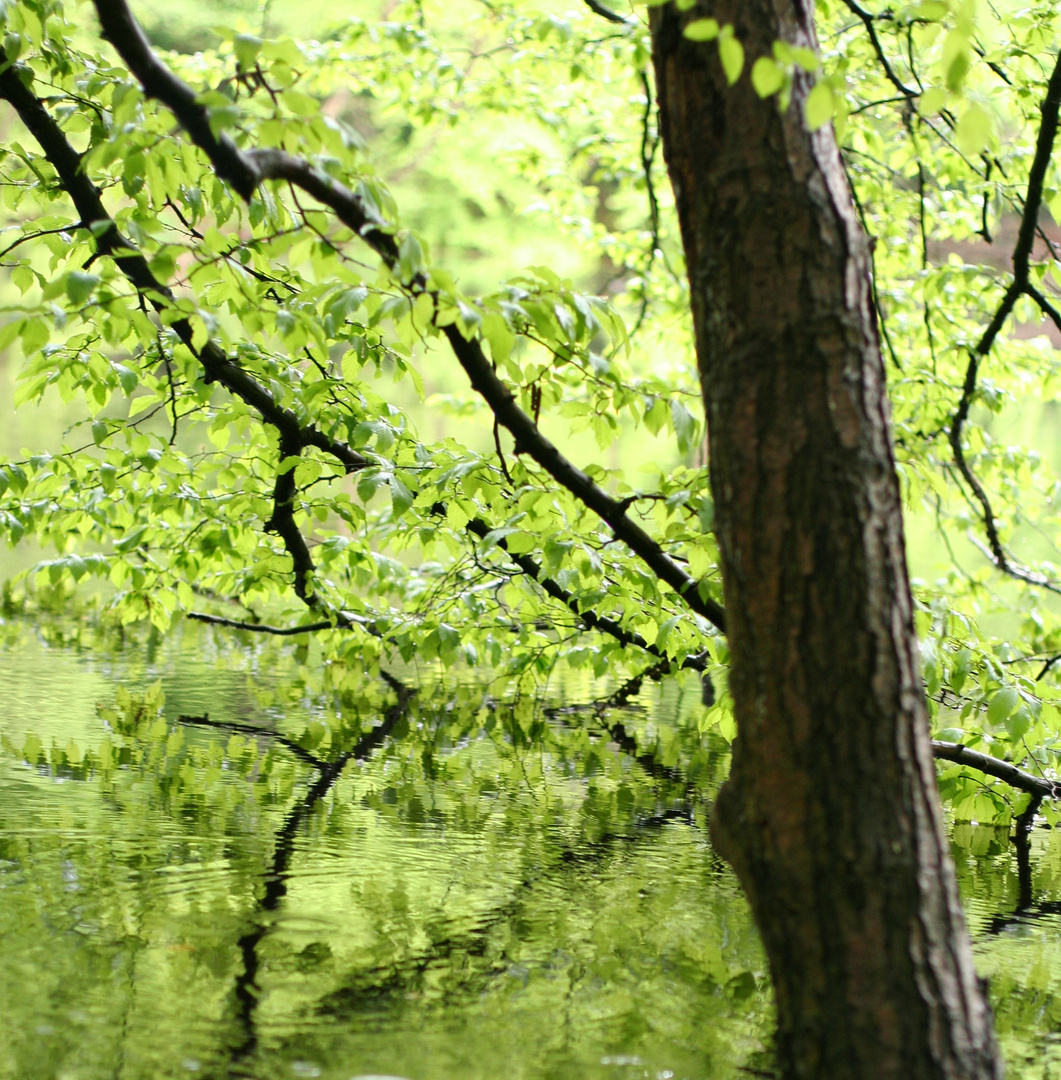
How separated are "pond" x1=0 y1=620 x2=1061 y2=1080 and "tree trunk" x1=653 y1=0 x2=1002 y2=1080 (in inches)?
23.1

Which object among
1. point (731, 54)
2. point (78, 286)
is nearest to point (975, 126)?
point (731, 54)

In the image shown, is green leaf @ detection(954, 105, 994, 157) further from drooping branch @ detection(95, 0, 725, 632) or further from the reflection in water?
the reflection in water

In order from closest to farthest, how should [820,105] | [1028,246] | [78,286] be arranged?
1. [820,105]
2. [78,286]
3. [1028,246]

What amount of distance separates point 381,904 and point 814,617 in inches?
56.6

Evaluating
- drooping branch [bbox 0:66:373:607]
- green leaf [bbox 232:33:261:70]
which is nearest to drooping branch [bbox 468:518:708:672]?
drooping branch [bbox 0:66:373:607]

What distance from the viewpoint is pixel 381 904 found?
239 cm

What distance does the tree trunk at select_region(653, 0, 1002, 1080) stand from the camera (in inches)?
51.0

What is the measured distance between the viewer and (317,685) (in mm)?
4914

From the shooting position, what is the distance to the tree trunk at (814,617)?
1295 mm

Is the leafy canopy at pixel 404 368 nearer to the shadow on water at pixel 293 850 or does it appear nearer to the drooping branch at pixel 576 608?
the drooping branch at pixel 576 608

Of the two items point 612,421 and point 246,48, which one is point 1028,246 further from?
point 246,48

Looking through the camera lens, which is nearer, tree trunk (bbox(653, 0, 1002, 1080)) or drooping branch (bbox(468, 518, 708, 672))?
tree trunk (bbox(653, 0, 1002, 1080))

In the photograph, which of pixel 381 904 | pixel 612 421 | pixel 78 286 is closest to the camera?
pixel 78 286

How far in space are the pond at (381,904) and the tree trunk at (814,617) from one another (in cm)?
59
